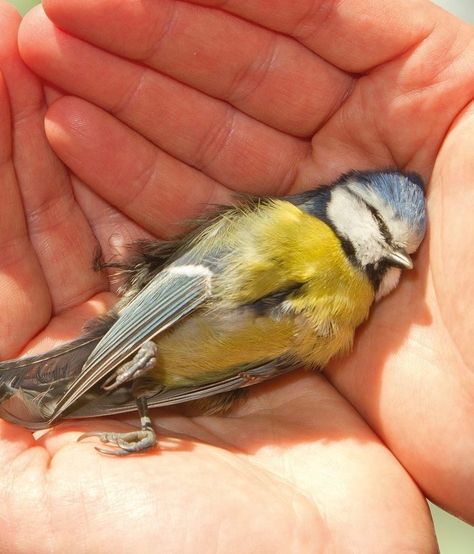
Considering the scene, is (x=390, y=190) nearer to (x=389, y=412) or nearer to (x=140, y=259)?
(x=389, y=412)


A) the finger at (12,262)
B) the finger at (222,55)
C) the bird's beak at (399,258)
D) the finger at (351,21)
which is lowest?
the finger at (12,262)

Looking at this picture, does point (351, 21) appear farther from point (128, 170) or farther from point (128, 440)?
point (128, 440)

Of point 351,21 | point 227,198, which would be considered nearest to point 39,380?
point 227,198

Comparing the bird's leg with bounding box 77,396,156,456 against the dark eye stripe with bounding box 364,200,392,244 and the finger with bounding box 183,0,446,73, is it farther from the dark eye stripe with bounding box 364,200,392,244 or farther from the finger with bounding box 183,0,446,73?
the finger with bounding box 183,0,446,73

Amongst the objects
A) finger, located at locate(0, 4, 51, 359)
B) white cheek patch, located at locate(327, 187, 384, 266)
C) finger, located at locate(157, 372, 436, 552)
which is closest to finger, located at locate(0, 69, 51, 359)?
finger, located at locate(0, 4, 51, 359)

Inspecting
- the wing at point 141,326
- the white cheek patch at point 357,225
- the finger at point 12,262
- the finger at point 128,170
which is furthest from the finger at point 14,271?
the white cheek patch at point 357,225

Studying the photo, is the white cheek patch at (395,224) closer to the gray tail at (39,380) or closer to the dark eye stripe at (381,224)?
the dark eye stripe at (381,224)

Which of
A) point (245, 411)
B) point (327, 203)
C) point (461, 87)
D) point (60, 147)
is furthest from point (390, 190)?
point (60, 147)
